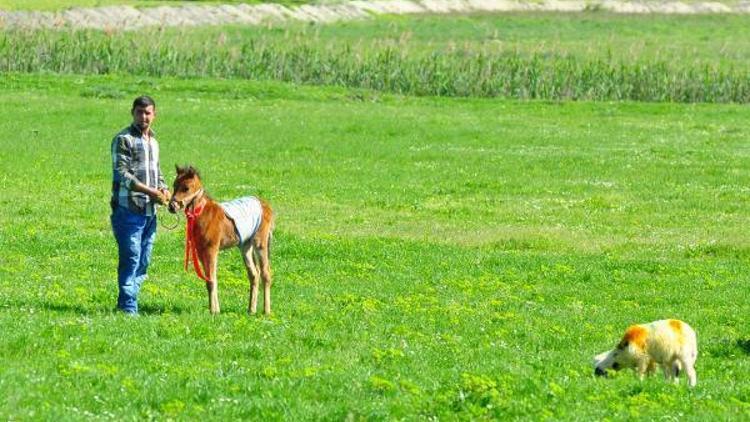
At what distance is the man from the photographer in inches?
709

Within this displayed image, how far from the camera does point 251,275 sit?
63.8ft

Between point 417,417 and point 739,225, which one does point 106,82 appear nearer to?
point 739,225

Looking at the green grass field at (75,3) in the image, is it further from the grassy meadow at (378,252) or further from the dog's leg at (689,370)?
the dog's leg at (689,370)

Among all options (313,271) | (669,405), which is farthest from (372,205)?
(669,405)

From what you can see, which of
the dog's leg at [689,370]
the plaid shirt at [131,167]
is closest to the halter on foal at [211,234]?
the plaid shirt at [131,167]

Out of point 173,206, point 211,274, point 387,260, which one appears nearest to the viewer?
point 173,206

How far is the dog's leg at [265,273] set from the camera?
19.5 meters

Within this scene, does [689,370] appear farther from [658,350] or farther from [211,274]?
[211,274]

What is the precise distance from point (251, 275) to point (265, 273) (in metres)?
0.27

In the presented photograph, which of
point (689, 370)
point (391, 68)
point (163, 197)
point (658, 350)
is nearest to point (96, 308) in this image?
point (163, 197)

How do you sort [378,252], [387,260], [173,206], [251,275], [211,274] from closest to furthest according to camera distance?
[173,206]
[211,274]
[251,275]
[387,260]
[378,252]

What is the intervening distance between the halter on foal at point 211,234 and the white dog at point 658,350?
5820 mm

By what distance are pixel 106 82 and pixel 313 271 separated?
33592 mm

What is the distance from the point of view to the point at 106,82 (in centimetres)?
5566
